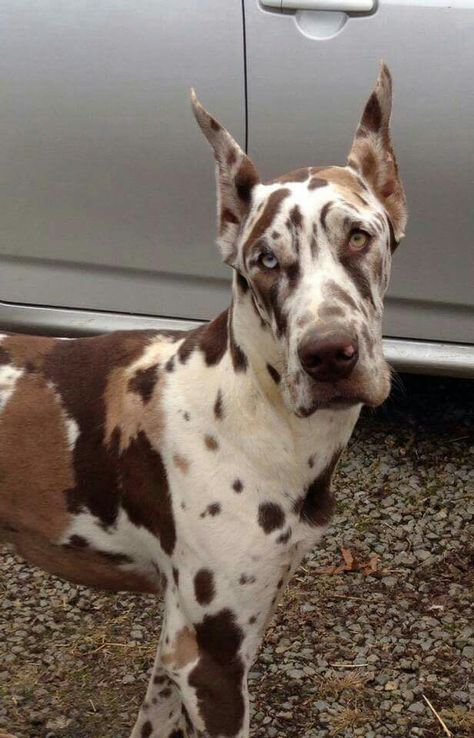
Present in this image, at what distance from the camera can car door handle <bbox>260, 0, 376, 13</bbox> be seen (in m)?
3.90

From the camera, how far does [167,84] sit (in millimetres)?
4090

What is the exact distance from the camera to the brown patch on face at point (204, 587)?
8.68ft

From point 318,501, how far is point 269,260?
25.5 inches

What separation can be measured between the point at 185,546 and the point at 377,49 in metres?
2.08

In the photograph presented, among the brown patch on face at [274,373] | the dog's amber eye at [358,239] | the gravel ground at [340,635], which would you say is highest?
the dog's amber eye at [358,239]

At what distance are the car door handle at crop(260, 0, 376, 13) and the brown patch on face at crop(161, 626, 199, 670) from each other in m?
2.29

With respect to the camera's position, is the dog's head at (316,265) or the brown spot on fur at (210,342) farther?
the brown spot on fur at (210,342)

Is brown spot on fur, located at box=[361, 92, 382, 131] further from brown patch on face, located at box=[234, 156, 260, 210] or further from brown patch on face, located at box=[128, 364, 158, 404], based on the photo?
brown patch on face, located at box=[128, 364, 158, 404]

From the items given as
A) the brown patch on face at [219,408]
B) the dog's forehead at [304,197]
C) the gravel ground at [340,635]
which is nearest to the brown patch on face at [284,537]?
Result: the brown patch on face at [219,408]

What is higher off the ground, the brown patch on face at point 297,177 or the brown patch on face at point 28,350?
the brown patch on face at point 297,177

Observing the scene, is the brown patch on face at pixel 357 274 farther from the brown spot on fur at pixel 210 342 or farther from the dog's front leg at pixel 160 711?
the dog's front leg at pixel 160 711

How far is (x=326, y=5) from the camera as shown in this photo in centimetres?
392

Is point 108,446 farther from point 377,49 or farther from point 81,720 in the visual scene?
point 377,49

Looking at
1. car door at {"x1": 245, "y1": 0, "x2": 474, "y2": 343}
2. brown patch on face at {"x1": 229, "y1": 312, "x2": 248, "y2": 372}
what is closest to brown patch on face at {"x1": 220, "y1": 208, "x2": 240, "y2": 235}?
brown patch on face at {"x1": 229, "y1": 312, "x2": 248, "y2": 372}
